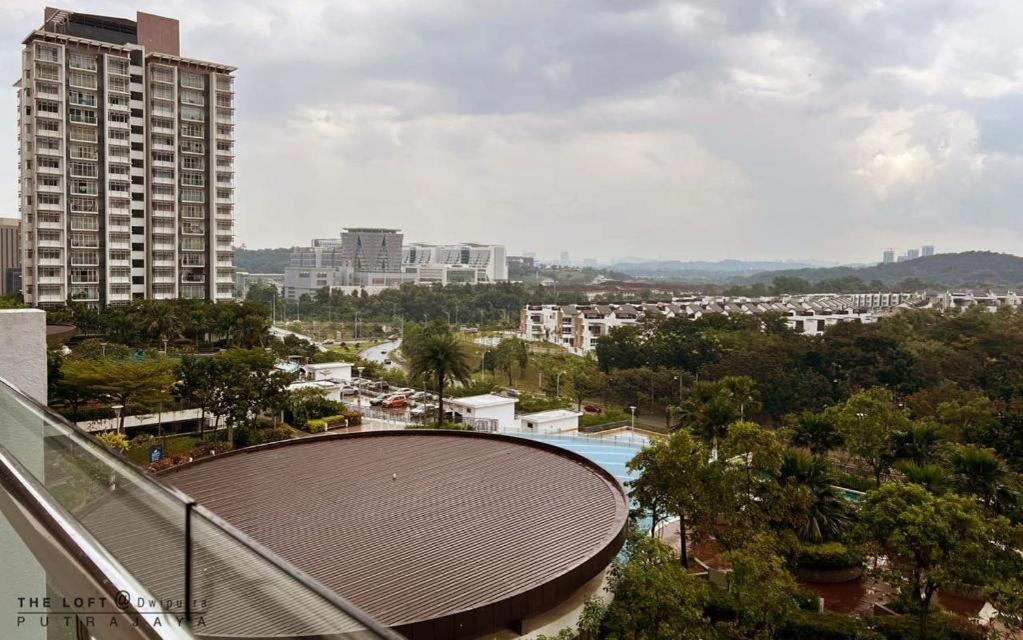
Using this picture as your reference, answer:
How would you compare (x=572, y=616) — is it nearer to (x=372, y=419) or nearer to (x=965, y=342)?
(x=372, y=419)

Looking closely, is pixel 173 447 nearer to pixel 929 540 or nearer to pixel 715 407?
pixel 715 407

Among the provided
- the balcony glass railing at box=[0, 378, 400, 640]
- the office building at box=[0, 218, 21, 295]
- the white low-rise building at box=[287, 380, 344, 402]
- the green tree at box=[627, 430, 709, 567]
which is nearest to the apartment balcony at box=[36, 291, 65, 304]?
the white low-rise building at box=[287, 380, 344, 402]

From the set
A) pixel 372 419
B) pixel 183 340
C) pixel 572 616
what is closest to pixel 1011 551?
pixel 572 616

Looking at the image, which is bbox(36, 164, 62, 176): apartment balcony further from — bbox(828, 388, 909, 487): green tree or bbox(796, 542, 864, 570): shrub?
bbox(796, 542, 864, 570): shrub

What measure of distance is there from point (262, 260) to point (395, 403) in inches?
5740

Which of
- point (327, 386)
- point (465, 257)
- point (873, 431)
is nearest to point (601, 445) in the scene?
point (873, 431)

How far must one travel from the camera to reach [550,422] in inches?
946

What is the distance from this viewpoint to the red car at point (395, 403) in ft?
89.4

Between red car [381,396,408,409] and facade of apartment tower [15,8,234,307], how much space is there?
1387 centimetres

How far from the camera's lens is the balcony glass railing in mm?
1189

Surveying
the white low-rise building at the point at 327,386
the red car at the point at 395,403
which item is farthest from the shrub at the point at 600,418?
the white low-rise building at the point at 327,386

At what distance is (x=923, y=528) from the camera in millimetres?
9555

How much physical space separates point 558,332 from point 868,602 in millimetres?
41334

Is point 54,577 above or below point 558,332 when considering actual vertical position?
above
